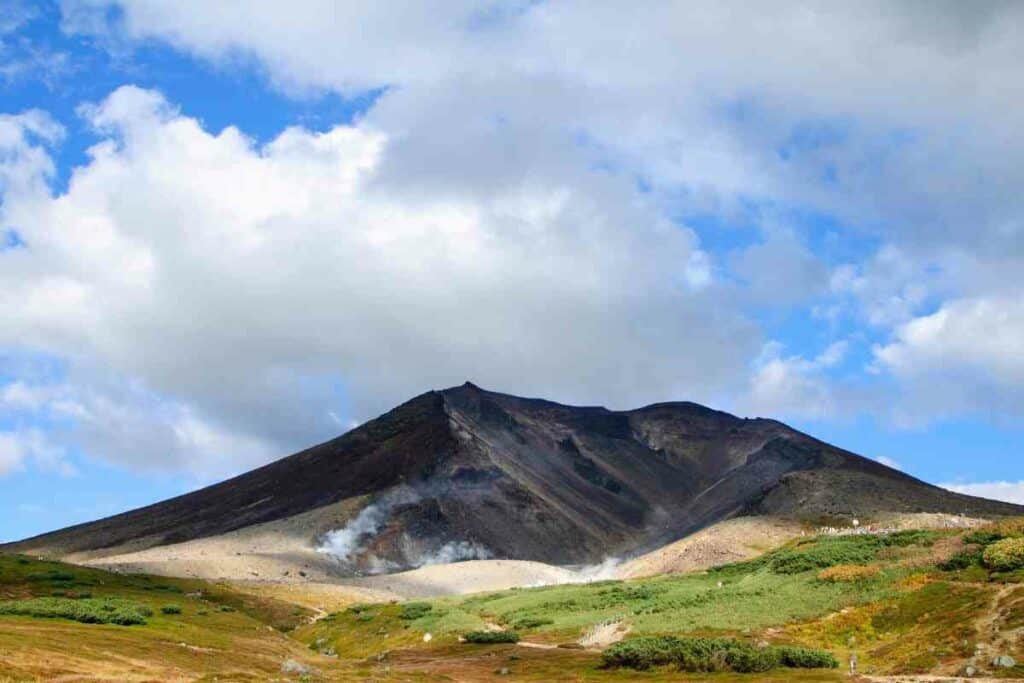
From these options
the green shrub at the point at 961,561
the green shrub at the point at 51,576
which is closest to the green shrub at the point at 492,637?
the green shrub at the point at 961,561

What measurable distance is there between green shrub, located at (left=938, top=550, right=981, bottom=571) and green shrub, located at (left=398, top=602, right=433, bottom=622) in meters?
40.9

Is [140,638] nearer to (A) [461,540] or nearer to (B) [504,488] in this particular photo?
(A) [461,540]

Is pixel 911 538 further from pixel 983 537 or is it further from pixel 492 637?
pixel 492 637

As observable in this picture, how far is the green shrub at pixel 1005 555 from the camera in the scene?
175 ft

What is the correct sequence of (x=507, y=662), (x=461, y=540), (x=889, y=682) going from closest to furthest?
(x=889, y=682), (x=507, y=662), (x=461, y=540)

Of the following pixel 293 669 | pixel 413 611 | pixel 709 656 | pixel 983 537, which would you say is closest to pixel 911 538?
pixel 983 537

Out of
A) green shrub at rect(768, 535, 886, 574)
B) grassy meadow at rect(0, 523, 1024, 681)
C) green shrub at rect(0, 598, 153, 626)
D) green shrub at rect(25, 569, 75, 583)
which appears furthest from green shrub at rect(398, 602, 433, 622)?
green shrub at rect(25, 569, 75, 583)

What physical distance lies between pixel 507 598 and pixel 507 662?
40.2m

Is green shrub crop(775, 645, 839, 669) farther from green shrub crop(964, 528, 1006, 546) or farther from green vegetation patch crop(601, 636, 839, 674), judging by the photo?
green shrub crop(964, 528, 1006, 546)

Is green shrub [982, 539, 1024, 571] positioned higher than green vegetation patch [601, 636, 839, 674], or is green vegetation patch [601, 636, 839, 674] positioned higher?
green shrub [982, 539, 1024, 571]

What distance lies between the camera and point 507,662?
5184 cm

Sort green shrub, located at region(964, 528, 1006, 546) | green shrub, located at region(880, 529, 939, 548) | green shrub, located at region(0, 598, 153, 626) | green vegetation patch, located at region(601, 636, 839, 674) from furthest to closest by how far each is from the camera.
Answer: green shrub, located at region(880, 529, 939, 548)
green shrub, located at region(964, 528, 1006, 546)
green shrub, located at region(0, 598, 153, 626)
green vegetation patch, located at region(601, 636, 839, 674)

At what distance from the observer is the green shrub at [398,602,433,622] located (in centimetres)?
8206

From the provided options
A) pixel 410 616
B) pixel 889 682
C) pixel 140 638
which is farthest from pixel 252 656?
pixel 889 682
